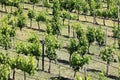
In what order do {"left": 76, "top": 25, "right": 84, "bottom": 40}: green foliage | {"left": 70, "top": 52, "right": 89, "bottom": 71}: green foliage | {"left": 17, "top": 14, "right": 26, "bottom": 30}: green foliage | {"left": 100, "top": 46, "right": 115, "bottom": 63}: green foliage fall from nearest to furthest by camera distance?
{"left": 70, "top": 52, "right": 89, "bottom": 71}: green foliage → {"left": 100, "top": 46, "right": 115, "bottom": 63}: green foliage → {"left": 76, "top": 25, "right": 84, "bottom": 40}: green foliage → {"left": 17, "top": 14, "right": 26, "bottom": 30}: green foliage

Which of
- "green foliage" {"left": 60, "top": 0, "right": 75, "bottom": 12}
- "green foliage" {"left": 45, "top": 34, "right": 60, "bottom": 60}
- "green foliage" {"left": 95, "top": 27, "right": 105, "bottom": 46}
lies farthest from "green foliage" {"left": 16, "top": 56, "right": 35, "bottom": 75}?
"green foliage" {"left": 60, "top": 0, "right": 75, "bottom": 12}

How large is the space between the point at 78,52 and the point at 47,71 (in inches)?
202

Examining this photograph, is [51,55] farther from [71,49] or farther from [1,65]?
[1,65]

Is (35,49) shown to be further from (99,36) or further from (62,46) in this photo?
(99,36)

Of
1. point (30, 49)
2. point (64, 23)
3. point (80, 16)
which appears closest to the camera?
point (30, 49)

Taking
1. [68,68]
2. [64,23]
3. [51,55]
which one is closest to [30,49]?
[51,55]

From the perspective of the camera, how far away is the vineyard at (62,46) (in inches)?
1811

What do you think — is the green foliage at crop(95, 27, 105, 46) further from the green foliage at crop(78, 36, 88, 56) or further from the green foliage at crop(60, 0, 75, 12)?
the green foliage at crop(60, 0, 75, 12)

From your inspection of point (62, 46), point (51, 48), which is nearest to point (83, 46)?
point (51, 48)

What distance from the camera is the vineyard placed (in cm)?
4600

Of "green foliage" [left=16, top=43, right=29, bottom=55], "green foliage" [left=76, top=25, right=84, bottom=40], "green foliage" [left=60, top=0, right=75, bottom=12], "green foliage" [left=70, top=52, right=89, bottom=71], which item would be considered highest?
"green foliage" [left=60, top=0, right=75, bottom=12]

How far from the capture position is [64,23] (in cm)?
7019

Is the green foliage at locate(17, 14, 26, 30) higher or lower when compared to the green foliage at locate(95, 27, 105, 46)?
higher

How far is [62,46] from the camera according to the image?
5869 cm
